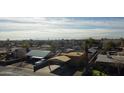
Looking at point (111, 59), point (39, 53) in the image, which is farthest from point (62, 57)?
point (111, 59)

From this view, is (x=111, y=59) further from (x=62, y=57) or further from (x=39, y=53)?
(x=39, y=53)

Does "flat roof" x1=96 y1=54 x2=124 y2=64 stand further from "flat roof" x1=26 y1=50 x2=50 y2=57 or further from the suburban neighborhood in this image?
"flat roof" x1=26 y1=50 x2=50 y2=57

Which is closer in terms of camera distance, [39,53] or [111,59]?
[111,59]

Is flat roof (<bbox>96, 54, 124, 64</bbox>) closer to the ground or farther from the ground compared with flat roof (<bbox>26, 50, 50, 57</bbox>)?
closer to the ground

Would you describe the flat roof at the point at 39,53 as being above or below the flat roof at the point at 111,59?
above

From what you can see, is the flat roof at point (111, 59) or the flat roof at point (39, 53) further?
the flat roof at point (39, 53)

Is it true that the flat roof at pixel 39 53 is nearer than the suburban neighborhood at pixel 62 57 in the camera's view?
No

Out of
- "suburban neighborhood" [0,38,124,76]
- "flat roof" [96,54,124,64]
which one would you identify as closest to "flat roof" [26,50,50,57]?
"suburban neighborhood" [0,38,124,76]

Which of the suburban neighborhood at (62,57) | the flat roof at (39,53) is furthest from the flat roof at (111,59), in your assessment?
the flat roof at (39,53)

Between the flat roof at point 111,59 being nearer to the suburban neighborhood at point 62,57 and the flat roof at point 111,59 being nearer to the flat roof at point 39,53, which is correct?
the suburban neighborhood at point 62,57
